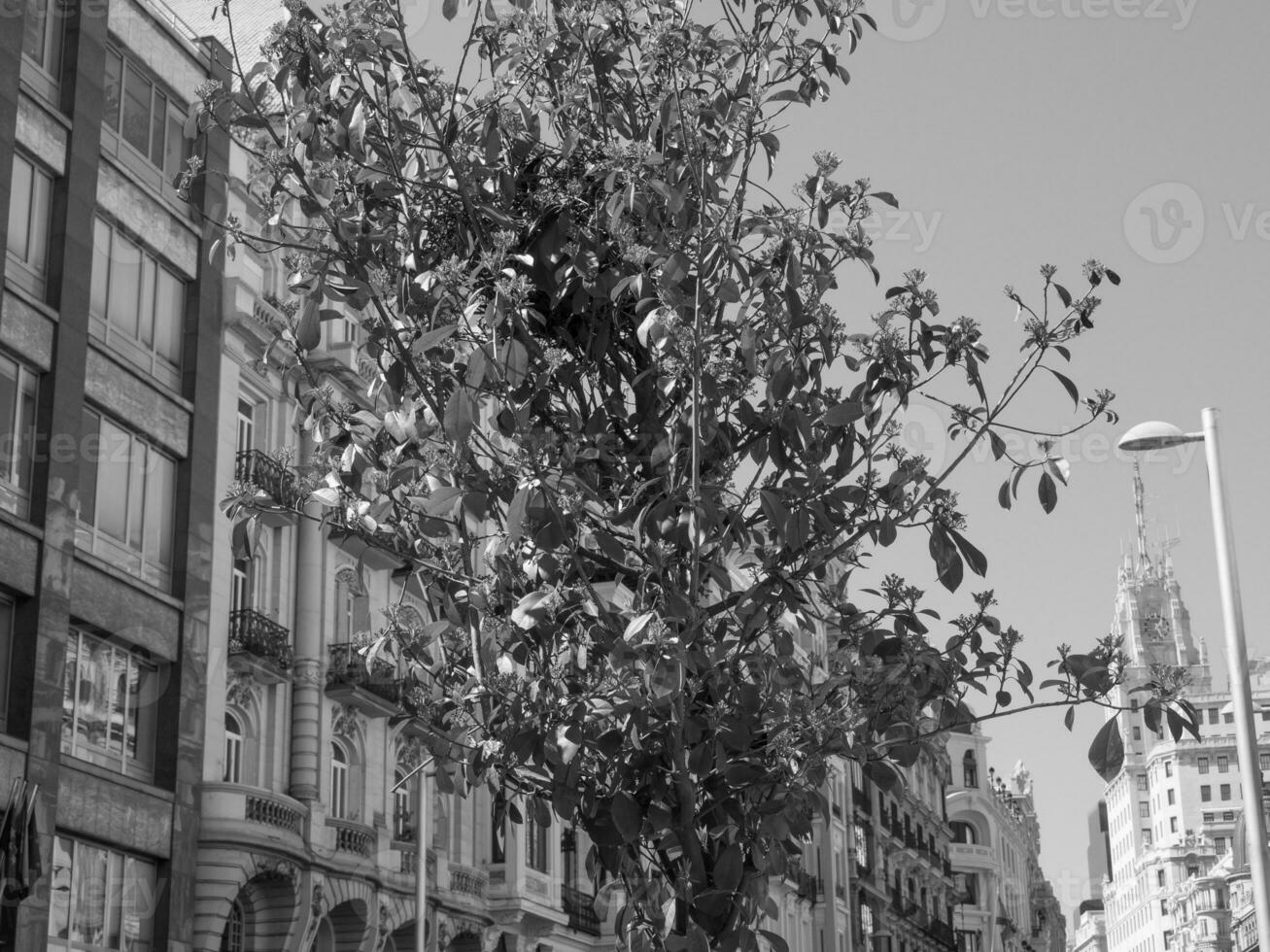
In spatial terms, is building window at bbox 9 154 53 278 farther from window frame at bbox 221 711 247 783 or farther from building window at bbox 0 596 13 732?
window frame at bbox 221 711 247 783

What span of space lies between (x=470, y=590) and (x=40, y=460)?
18500 mm

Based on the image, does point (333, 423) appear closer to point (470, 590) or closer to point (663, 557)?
point (470, 590)

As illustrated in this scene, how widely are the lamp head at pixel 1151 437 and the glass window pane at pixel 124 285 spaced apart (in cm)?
1591

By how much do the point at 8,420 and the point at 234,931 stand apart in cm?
1056

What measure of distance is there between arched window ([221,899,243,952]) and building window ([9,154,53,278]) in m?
11.5

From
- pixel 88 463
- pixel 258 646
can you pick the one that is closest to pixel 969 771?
pixel 258 646

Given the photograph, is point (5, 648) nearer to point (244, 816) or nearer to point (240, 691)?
point (244, 816)

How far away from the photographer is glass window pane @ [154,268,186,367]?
29.9 meters

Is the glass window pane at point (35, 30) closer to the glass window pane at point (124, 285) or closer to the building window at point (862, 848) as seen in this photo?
the glass window pane at point (124, 285)

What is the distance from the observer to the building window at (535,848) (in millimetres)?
41844

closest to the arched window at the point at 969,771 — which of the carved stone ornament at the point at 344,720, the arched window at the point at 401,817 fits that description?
the arched window at the point at 401,817

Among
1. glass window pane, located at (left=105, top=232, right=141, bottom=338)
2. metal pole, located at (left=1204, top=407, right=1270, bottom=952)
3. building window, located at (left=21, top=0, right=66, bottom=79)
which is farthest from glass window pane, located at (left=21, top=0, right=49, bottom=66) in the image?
metal pole, located at (left=1204, top=407, right=1270, bottom=952)

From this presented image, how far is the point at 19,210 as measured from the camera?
85.8 feet

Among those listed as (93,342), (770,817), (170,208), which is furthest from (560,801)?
(170,208)
